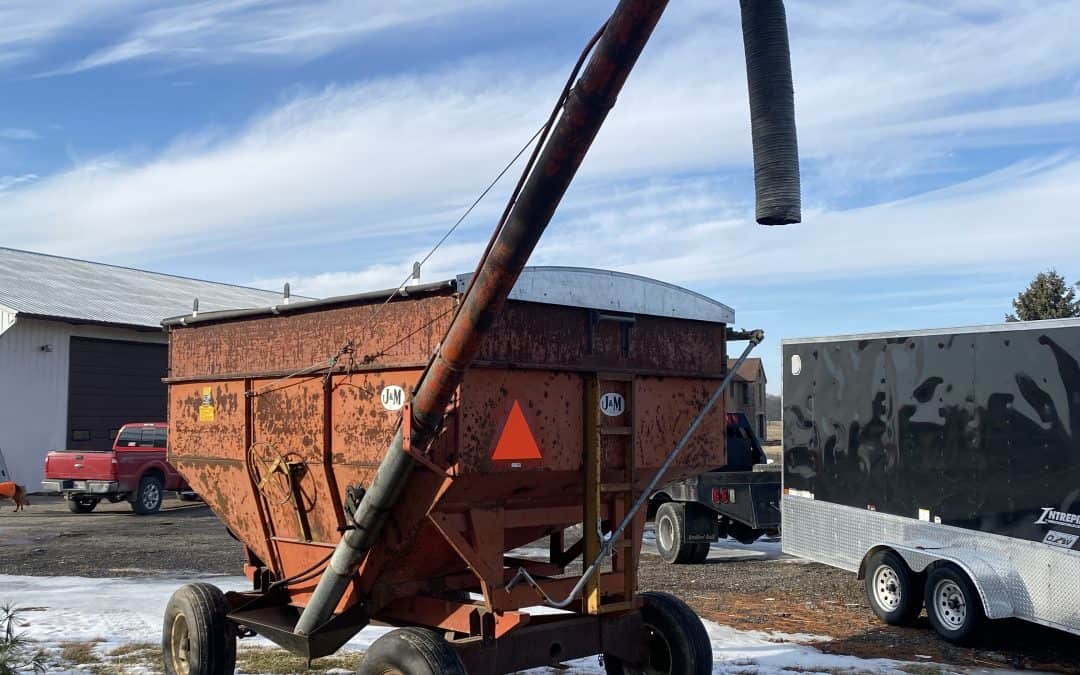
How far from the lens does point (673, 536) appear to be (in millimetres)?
13719

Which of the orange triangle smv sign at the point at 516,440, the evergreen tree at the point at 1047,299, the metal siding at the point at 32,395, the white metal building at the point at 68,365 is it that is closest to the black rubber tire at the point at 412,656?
the orange triangle smv sign at the point at 516,440

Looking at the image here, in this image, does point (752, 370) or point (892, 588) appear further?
point (752, 370)

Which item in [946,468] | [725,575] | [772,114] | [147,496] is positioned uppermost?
[772,114]

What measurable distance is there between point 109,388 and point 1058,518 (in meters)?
23.7

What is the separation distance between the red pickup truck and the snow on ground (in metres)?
7.87

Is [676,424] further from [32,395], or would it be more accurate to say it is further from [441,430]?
[32,395]

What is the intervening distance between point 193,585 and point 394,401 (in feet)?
8.01

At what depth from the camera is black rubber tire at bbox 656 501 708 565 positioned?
13.6m

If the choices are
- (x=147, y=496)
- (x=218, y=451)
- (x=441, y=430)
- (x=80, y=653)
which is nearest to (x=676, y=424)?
(x=441, y=430)

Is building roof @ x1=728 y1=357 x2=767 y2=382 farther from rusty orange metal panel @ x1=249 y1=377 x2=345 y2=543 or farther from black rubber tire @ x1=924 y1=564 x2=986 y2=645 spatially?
rusty orange metal panel @ x1=249 y1=377 x2=345 y2=543

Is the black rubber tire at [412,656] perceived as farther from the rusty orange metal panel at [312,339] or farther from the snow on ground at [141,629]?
the snow on ground at [141,629]

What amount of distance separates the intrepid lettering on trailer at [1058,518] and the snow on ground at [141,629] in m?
1.65

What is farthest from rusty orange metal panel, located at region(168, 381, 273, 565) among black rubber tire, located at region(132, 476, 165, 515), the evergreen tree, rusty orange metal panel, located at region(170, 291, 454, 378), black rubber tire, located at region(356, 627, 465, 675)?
the evergreen tree

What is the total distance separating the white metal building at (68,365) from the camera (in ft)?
79.4
